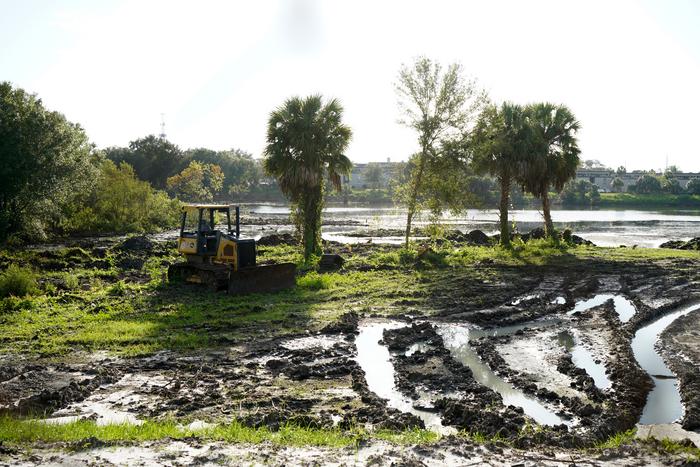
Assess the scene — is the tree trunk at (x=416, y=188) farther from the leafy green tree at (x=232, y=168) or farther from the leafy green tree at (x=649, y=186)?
the leafy green tree at (x=649, y=186)

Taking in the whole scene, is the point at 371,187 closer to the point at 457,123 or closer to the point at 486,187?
the point at 486,187

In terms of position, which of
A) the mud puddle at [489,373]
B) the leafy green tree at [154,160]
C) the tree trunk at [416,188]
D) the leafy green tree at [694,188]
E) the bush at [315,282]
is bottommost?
the mud puddle at [489,373]

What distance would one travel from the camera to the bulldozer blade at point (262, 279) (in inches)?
758

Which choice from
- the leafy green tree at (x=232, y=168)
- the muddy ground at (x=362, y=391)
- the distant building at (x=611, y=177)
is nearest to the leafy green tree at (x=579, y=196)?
the distant building at (x=611, y=177)

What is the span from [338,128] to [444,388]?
19271mm

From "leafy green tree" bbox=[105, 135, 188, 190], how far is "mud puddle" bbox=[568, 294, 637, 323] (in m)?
85.8

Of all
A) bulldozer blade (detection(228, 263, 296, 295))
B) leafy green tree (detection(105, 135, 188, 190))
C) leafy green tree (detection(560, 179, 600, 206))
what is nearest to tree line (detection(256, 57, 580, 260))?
bulldozer blade (detection(228, 263, 296, 295))

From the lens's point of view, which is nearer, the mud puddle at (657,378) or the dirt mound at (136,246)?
the mud puddle at (657,378)

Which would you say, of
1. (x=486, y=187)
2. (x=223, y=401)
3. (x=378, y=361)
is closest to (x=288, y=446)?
(x=223, y=401)

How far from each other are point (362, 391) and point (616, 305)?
12.3m

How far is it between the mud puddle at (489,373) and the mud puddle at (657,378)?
4.83 ft

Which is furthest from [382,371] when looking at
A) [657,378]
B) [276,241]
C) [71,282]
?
[276,241]

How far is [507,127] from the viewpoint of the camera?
34969mm

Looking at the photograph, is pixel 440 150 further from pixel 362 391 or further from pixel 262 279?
pixel 362 391
